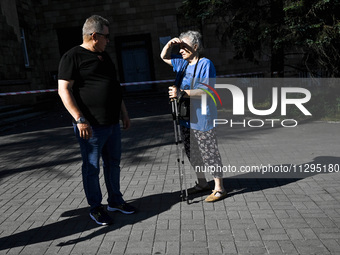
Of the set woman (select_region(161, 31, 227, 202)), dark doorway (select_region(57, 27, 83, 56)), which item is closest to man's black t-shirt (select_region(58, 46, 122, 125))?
woman (select_region(161, 31, 227, 202))

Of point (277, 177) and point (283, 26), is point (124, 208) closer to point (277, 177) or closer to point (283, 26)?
point (277, 177)

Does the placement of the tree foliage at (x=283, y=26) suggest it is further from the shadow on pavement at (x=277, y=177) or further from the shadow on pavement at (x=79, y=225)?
the shadow on pavement at (x=79, y=225)

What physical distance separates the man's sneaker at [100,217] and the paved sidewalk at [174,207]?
0.08 metres

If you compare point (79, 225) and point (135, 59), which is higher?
point (135, 59)

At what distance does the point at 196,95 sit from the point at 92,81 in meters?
1.17

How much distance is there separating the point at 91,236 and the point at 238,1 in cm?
939

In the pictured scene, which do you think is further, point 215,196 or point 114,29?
point 114,29

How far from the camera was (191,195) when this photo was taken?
4.27 m

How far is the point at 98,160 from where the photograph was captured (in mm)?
3436

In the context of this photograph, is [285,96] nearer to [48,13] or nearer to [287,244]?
[287,244]

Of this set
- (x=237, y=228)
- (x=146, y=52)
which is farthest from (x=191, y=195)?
(x=146, y=52)

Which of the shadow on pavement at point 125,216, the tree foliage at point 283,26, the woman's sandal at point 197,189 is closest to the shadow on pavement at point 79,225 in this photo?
the shadow on pavement at point 125,216

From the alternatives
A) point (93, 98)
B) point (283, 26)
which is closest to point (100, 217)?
point (93, 98)

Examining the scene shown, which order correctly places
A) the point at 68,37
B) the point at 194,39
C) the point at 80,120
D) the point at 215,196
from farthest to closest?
the point at 68,37, the point at 215,196, the point at 194,39, the point at 80,120
